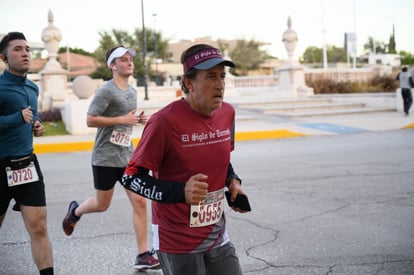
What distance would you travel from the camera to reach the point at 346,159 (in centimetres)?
1096

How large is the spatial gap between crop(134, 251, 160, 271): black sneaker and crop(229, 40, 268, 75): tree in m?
63.1

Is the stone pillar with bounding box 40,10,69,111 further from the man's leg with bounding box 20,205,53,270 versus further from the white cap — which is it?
the man's leg with bounding box 20,205,53,270

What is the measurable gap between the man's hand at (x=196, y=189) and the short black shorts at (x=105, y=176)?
2482 millimetres

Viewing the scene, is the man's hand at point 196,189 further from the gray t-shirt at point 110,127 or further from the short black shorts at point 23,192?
the gray t-shirt at point 110,127

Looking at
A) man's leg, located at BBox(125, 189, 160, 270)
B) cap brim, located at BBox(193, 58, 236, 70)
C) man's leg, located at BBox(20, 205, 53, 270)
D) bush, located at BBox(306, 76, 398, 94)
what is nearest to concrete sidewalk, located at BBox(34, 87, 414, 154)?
bush, located at BBox(306, 76, 398, 94)

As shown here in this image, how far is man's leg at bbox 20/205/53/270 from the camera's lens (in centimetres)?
431

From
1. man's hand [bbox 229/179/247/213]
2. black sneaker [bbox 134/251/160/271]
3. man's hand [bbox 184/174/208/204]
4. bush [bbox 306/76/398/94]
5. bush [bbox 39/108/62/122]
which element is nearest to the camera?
man's hand [bbox 184/174/208/204]

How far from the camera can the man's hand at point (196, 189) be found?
→ 2.84 metres

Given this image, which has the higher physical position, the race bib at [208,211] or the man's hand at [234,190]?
the man's hand at [234,190]

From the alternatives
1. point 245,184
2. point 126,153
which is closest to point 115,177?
point 126,153

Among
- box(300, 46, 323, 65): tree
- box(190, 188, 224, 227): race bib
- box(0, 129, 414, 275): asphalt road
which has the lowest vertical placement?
box(0, 129, 414, 275): asphalt road

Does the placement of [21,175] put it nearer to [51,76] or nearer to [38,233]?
[38,233]

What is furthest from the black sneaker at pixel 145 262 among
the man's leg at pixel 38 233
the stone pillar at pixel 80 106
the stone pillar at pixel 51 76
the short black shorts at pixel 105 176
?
the stone pillar at pixel 51 76

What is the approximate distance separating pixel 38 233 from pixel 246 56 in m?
65.4
